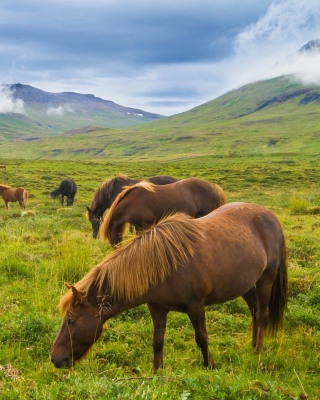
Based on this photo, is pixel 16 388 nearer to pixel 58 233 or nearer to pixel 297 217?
pixel 58 233

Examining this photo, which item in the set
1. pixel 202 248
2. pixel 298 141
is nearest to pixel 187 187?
pixel 202 248

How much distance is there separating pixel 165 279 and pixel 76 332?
3.68ft

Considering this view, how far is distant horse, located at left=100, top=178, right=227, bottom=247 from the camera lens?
830 cm

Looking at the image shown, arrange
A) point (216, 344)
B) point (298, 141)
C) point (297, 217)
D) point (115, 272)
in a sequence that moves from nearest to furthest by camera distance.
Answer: point (115, 272) < point (216, 344) < point (297, 217) < point (298, 141)

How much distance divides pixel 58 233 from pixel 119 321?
636cm

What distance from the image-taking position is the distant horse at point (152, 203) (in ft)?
27.2

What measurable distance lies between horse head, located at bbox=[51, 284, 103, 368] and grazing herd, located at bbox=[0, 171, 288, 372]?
0.01 metres

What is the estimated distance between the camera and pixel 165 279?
4.22 meters

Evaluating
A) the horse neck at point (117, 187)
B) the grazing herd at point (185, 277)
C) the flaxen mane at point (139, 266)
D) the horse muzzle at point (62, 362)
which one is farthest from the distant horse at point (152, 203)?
the horse muzzle at point (62, 362)

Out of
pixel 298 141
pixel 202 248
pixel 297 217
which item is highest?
pixel 298 141

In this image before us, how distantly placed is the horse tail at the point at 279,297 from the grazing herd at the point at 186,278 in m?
0.01

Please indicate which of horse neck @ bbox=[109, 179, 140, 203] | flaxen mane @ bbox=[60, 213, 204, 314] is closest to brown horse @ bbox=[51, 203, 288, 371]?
flaxen mane @ bbox=[60, 213, 204, 314]

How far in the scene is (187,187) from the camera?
9227 mm

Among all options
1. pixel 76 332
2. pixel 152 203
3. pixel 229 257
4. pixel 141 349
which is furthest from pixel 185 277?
pixel 152 203
